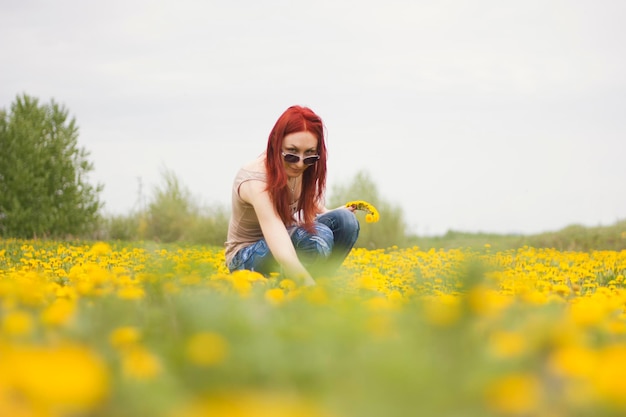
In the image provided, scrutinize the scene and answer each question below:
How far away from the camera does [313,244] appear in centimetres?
512

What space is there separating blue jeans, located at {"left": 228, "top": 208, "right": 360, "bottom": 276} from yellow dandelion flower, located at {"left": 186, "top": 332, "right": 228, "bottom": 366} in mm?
3393

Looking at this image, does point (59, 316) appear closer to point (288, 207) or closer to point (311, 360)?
point (311, 360)

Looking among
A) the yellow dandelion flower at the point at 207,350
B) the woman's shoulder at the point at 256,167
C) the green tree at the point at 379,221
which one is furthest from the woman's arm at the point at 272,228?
the green tree at the point at 379,221

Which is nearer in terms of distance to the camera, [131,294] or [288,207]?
[131,294]

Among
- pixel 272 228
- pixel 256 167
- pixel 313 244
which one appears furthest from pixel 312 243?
pixel 272 228

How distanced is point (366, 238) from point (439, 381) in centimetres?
1725

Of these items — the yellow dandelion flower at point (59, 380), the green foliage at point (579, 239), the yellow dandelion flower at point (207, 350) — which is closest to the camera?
the yellow dandelion flower at point (59, 380)

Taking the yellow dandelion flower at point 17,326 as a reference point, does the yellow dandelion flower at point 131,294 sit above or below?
above

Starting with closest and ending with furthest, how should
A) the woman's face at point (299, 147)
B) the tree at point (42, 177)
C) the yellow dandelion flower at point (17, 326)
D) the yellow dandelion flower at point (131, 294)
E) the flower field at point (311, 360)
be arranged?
the flower field at point (311, 360) → the yellow dandelion flower at point (17, 326) → the yellow dandelion flower at point (131, 294) → the woman's face at point (299, 147) → the tree at point (42, 177)

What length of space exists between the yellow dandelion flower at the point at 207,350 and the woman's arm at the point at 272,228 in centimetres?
212

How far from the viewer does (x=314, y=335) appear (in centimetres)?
151

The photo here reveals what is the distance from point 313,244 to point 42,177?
15643 millimetres

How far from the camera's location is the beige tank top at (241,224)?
5.01 m

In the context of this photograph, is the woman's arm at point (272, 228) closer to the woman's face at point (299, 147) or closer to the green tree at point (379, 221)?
the woman's face at point (299, 147)
